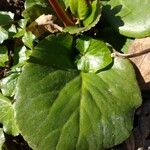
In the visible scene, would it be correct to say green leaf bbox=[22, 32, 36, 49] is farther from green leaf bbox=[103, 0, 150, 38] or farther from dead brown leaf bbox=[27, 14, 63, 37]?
green leaf bbox=[103, 0, 150, 38]

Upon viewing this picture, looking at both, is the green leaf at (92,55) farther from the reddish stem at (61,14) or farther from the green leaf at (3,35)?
the green leaf at (3,35)

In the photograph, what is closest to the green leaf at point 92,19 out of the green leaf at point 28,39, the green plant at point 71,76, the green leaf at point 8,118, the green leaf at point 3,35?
the green plant at point 71,76

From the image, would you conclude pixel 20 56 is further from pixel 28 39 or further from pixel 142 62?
pixel 142 62

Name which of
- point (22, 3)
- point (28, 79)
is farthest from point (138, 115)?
point (22, 3)

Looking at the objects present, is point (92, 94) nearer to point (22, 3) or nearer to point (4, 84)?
point (4, 84)

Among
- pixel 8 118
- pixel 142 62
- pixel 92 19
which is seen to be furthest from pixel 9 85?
pixel 142 62
